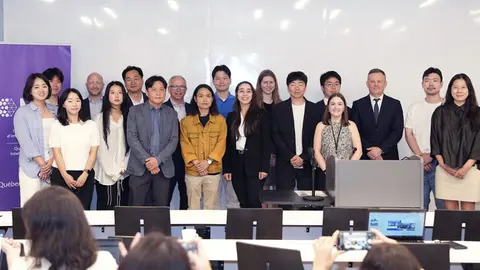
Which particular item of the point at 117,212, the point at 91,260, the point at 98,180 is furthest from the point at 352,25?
the point at 91,260

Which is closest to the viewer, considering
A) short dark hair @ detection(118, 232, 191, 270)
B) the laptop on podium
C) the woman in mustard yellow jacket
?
short dark hair @ detection(118, 232, 191, 270)

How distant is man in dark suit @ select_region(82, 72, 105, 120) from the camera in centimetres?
642

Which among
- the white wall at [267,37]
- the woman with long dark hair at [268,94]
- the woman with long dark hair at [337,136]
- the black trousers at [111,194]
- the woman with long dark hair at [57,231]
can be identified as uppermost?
the white wall at [267,37]

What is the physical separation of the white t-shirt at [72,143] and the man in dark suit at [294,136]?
192cm

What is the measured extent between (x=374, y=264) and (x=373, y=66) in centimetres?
591

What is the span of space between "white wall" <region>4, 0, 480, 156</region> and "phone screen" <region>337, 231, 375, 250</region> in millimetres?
4785

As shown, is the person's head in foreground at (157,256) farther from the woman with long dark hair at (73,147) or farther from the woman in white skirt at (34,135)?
the woman in white skirt at (34,135)

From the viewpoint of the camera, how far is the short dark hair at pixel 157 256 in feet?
4.85

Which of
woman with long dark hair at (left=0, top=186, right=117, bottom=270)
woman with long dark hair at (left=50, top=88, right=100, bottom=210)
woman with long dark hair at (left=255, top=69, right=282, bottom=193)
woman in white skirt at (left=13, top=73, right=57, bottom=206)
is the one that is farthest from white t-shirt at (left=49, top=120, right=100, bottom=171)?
woman with long dark hair at (left=0, top=186, right=117, bottom=270)

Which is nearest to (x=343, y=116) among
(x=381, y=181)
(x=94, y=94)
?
(x=381, y=181)

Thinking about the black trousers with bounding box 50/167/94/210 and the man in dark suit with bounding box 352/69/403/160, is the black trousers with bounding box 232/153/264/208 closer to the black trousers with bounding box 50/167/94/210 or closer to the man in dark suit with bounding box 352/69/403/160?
the man in dark suit with bounding box 352/69/403/160

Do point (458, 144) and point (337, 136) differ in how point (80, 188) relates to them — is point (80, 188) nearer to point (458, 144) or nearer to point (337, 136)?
point (337, 136)

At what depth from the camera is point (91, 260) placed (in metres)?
2.17

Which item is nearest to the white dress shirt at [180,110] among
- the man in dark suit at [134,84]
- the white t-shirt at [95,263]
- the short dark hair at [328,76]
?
the man in dark suit at [134,84]
